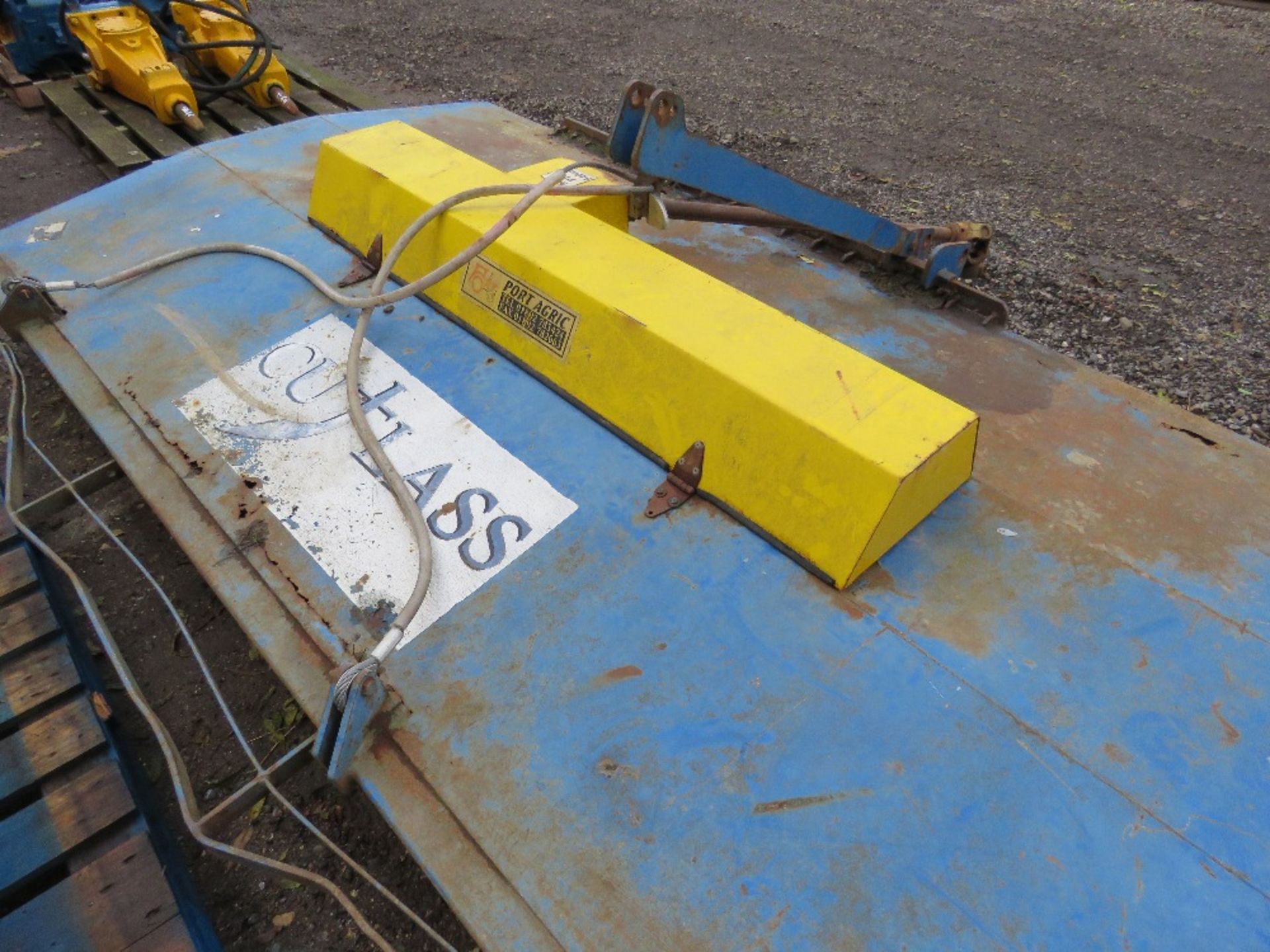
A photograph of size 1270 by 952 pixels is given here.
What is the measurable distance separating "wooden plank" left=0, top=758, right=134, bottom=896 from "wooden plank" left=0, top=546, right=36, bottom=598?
0.60 metres

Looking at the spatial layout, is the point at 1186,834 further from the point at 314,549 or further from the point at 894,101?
the point at 894,101

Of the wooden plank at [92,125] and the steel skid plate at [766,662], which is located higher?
the steel skid plate at [766,662]

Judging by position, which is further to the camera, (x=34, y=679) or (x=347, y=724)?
(x=34, y=679)

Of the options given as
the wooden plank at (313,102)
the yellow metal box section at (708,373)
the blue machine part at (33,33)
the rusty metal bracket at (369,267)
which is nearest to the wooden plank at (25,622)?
the rusty metal bracket at (369,267)

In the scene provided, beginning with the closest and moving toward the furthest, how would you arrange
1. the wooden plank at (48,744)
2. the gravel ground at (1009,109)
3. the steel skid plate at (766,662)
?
the steel skid plate at (766,662) < the wooden plank at (48,744) < the gravel ground at (1009,109)

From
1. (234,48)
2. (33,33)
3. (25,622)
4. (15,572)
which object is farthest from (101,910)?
(33,33)

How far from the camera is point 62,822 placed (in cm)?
156

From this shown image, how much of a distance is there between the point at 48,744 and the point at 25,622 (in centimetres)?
37

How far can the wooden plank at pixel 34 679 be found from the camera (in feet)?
5.69

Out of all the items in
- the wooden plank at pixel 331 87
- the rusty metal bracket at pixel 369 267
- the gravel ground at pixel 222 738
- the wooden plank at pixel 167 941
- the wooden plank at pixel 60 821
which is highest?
the rusty metal bracket at pixel 369 267

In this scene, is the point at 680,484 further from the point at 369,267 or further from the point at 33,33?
the point at 33,33

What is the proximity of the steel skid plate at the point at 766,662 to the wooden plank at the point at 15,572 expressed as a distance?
36 centimetres

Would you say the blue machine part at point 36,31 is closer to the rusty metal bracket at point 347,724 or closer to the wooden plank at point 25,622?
the wooden plank at point 25,622

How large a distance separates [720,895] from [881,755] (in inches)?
14.3
